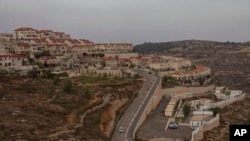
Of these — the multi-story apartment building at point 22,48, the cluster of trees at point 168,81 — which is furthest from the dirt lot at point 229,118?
the multi-story apartment building at point 22,48

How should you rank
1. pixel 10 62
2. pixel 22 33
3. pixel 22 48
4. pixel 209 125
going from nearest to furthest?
pixel 209 125 → pixel 10 62 → pixel 22 48 → pixel 22 33

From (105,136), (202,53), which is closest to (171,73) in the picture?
(105,136)

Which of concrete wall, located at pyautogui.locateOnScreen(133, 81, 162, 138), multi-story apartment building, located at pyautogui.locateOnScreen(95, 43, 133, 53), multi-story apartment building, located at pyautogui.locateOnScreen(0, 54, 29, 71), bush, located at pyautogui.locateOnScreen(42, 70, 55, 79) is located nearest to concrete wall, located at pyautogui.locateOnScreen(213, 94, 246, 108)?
concrete wall, located at pyautogui.locateOnScreen(133, 81, 162, 138)

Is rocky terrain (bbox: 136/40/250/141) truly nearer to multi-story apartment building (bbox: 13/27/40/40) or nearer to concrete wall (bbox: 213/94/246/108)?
concrete wall (bbox: 213/94/246/108)

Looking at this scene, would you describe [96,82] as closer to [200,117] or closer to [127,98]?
[127,98]

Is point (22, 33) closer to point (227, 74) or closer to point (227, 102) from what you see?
point (227, 102)

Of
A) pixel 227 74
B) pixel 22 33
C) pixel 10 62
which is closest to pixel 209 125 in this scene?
pixel 10 62
